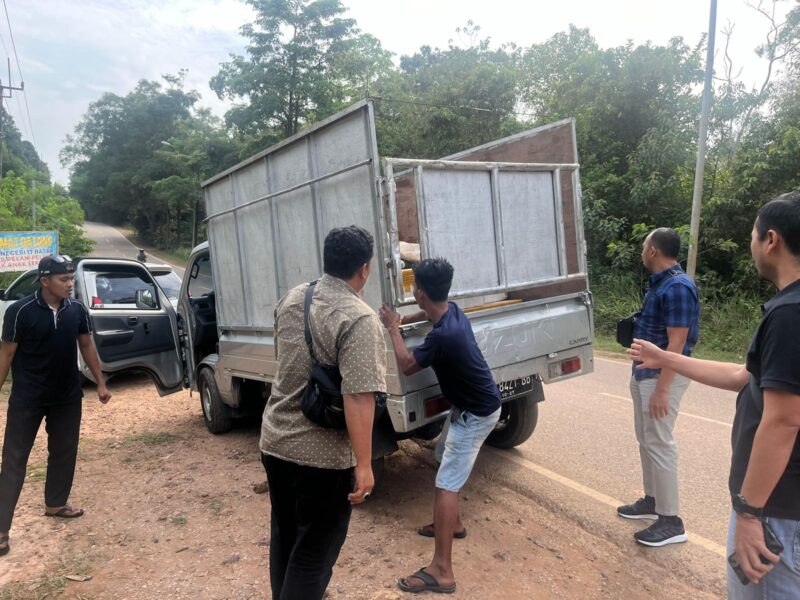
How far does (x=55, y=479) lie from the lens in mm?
3631

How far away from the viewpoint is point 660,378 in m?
2.85

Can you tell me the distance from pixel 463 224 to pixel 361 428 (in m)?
1.95

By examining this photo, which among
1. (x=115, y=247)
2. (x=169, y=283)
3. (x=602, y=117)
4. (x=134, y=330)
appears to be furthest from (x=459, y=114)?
(x=115, y=247)

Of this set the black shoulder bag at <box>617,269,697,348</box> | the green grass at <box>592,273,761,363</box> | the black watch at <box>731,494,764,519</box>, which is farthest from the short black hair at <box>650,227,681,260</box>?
the green grass at <box>592,273,761,363</box>

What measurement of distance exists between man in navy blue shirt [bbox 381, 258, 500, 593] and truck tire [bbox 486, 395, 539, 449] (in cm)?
148

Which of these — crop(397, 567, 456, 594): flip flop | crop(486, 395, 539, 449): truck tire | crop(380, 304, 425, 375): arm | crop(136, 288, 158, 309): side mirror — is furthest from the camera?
crop(136, 288, 158, 309): side mirror

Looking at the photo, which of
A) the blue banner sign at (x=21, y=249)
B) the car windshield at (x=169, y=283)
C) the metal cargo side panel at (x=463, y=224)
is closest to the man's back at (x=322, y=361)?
the metal cargo side panel at (x=463, y=224)

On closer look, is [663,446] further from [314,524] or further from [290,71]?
[290,71]

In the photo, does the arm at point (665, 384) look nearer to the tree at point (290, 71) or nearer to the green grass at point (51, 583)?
the green grass at point (51, 583)

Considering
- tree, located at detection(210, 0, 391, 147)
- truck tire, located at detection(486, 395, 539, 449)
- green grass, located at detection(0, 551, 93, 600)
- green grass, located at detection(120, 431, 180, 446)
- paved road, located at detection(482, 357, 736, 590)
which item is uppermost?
tree, located at detection(210, 0, 391, 147)

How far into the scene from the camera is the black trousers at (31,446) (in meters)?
3.31

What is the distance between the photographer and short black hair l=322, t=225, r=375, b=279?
1.99m

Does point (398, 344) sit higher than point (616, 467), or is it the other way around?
point (398, 344)

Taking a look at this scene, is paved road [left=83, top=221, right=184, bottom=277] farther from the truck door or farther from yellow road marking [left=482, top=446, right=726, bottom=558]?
yellow road marking [left=482, top=446, right=726, bottom=558]
